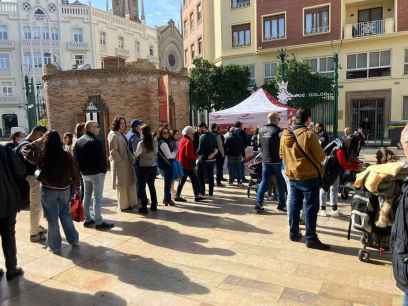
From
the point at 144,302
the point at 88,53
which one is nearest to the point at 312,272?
the point at 144,302

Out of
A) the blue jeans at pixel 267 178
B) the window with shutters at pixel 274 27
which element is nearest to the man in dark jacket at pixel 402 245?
the blue jeans at pixel 267 178

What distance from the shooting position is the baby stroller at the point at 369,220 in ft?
13.3

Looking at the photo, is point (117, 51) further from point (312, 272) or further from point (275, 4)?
point (312, 272)

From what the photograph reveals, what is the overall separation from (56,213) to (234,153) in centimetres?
532

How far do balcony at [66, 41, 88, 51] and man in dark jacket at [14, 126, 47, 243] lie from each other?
141 ft

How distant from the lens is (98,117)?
13.7m

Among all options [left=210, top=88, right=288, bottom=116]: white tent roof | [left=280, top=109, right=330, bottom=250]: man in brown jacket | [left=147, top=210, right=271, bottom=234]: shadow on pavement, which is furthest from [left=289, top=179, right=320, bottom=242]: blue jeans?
[left=210, top=88, right=288, bottom=116]: white tent roof

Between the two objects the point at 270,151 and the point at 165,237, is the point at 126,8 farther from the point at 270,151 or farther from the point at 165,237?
the point at 165,237

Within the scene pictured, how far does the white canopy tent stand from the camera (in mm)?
11352

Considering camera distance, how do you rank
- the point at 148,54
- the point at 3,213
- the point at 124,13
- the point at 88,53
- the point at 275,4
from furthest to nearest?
the point at 124,13
the point at 148,54
the point at 88,53
the point at 275,4
the point at 3,213

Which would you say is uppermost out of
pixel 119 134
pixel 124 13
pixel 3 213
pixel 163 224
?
pixel 124 13

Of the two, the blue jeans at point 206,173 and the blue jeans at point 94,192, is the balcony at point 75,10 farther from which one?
the blue jeans at point 94,192

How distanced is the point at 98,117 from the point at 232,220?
928 cm

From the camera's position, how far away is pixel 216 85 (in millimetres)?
22797
